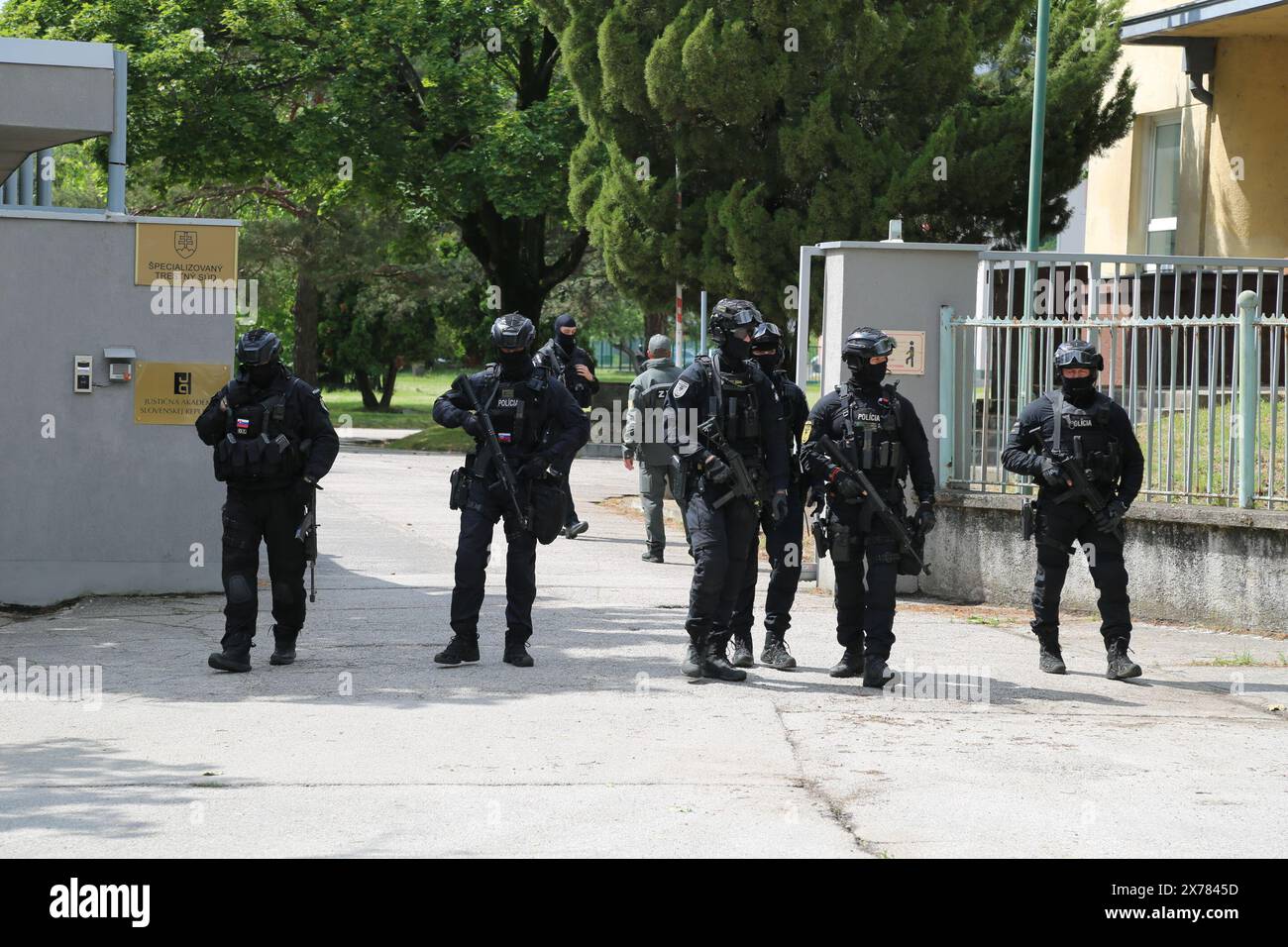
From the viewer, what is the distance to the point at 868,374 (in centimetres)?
855

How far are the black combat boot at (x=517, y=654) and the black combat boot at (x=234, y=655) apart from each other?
1339 millimetres

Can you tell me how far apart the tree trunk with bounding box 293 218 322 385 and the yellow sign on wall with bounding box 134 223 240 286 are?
24712 mm

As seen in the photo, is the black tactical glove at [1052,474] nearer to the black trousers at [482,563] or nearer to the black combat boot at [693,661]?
the black combat boot at [693,661]

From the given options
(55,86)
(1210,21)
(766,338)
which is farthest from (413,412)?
(766,338)

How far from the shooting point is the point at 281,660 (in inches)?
347

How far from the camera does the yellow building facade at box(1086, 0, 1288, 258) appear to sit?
17.3m

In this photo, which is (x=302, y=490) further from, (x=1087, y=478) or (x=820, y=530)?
(x=1087, y=478)

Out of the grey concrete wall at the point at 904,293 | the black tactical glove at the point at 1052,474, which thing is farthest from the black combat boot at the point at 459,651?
the grey concrete wall at the point at 904,293

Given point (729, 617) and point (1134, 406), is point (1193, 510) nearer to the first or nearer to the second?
point (1134, 406)

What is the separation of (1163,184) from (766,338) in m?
12.5

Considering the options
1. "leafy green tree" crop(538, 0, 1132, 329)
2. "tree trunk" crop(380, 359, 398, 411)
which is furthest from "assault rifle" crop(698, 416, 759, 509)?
Answer: "tree trunk" crop(380, 359, 398, 411)

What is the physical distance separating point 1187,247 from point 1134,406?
337 inches

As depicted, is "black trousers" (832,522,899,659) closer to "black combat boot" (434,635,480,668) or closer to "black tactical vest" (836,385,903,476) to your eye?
"black tactical vest" (836,385,903,476)

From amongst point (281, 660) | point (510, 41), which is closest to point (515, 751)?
point (281, 660)
